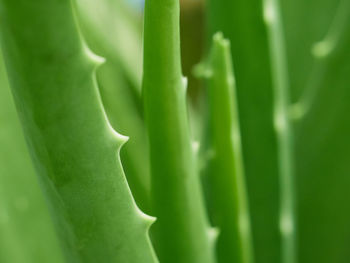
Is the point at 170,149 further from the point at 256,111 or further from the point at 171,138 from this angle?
the point at 256,111

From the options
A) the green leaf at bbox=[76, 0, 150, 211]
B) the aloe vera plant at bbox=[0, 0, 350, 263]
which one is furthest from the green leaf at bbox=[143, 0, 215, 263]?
the green leaf at bbox=[76, 0, 150, 211]

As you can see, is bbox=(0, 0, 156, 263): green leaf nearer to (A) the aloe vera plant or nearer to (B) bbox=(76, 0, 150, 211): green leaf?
(A) the aloe vera plant

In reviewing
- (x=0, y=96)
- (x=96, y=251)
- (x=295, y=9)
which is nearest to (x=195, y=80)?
(x=295, y=9)

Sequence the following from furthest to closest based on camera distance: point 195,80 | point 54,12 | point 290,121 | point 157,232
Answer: point 195,80 < point 290,121 < point 157,232 < point 54,12

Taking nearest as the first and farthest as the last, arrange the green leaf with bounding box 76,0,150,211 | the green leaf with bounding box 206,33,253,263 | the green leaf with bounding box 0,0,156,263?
the green leaf with bounding box 0,0,156,263 → the green leaf with bounding box 206,33,253,263 → the green leaf with bounding box 76,0,150,211

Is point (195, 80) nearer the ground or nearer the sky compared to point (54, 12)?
nearer the ground

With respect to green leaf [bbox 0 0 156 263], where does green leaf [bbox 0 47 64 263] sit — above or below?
below

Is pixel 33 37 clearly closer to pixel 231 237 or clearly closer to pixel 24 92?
pixel 24 92

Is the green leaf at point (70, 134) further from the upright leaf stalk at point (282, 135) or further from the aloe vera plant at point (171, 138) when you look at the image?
the upright leaf stalk at point (282, 135)
